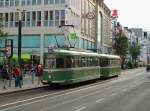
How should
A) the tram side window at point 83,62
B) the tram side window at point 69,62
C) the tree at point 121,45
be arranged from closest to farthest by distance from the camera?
1. the tram side window at point 69,62
2. the tram side window at point 83,62
3. the tree at point 121,45

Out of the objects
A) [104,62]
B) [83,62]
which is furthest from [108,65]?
[83,62]

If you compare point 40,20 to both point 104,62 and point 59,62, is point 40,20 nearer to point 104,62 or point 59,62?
point 104,62

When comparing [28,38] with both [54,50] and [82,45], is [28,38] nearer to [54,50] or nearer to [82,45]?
[82,45]

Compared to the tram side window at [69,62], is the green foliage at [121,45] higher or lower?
higher

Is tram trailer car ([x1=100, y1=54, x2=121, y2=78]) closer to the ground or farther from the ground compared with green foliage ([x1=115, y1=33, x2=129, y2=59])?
closer to the ground

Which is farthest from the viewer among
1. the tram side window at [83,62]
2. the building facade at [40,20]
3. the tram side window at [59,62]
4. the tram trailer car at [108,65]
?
the building facade at [40,20]

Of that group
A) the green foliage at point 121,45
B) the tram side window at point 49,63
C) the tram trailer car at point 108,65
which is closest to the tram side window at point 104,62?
the tram trailer car at point 108,65

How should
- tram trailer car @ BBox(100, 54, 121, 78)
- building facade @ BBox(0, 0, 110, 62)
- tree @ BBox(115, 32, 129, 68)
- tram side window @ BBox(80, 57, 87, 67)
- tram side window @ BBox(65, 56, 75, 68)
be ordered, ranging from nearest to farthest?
tram side window @ BBox(65, 56, 75, 68) → tram side window @ BBox(80, 57, 87, 67) → tram trailer car @ BBox(100, 54, 121, 78) → building facade @ BBox(0, 0, 110, 62) → tree @ BBox(115, 32, 129, 68)

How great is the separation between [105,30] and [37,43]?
38.4 m

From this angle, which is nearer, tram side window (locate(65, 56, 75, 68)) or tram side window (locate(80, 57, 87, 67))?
tram side window (locate(65, 56, 75, 68))

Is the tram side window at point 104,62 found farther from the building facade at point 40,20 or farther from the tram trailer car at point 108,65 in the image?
the building facade at point 40,20

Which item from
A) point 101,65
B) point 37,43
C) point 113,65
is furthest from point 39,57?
point 101,65

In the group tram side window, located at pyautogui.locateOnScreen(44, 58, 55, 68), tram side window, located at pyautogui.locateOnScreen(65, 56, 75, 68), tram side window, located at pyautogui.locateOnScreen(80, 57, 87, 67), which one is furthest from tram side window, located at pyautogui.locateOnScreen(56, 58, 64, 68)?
tram side window, located at pyautogui.locateOnScreen(80, 57, 87, 67)

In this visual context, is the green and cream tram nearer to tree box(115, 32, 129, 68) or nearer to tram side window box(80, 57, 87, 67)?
tram side window box(80, 57, 87, 67)
